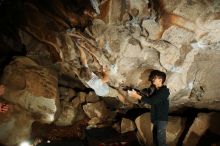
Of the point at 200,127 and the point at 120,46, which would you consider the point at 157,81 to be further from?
the point at 200,127

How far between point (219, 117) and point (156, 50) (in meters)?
2.58

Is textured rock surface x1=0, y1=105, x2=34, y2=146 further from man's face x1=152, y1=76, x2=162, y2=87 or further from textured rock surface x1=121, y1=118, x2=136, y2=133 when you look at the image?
man's face x1=152, y1=76, x2=162, y2=87

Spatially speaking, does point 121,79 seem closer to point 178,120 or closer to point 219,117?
point 178,120

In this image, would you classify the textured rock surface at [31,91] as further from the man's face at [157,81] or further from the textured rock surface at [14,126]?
the man's face at [157,81]

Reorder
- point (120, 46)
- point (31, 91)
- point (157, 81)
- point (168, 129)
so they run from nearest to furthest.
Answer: point (157, 81) < point (120, 46) < point (168, 129) < point (31, 91)

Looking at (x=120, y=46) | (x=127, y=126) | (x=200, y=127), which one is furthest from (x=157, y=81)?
(x=127, y=126)

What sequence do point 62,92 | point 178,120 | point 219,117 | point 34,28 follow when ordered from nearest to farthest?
point 219,117 → point 178,120 → point 34,28 → point 62,92

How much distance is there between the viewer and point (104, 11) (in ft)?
24.2

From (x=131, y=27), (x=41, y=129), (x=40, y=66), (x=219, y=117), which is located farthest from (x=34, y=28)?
(x=219, y=117)

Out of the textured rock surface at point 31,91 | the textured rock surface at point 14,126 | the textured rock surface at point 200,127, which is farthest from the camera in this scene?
the textured rock surface at point 31,91

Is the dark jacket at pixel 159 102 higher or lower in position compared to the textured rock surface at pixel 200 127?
higher

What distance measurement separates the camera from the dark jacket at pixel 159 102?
6652mm

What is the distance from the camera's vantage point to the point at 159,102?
677cm

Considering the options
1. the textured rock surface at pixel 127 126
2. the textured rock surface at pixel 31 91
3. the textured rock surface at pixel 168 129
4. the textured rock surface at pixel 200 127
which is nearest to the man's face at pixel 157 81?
the textured rock surface at pixel 200 127
